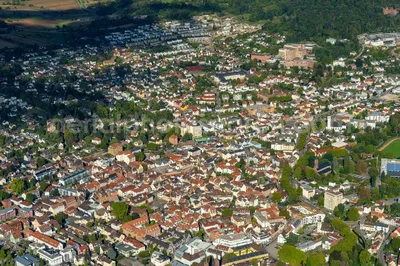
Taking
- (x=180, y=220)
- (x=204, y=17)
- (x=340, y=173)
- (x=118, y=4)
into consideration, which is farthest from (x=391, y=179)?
(x=118, y=4)

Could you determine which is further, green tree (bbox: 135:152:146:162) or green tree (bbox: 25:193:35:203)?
green tree (bbox: 135:152:146:162)

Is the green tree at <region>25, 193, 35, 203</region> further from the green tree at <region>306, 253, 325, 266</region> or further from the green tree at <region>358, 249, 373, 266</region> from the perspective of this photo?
the green tree at <region>358, 249, 373, 266</region>

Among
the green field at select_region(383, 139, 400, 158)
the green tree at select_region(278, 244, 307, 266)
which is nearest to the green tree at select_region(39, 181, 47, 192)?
the green tree at select_region(278, 244, 307, 266)

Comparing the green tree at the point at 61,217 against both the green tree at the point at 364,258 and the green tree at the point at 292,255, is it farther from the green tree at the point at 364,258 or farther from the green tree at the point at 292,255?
the green tree at the point at 364,258

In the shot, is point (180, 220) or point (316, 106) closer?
point (180, 220)

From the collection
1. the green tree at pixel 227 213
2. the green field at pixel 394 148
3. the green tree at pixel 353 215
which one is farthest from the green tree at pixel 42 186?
the green field at pixel 394 148

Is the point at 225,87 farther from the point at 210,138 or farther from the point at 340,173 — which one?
the point at 340,173

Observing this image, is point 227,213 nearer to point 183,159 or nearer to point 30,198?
point 183,159

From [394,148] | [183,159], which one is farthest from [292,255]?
[394,148]
